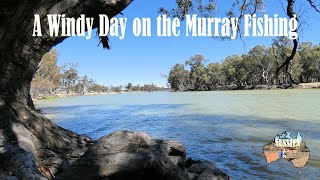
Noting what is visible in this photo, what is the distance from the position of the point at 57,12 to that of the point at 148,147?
10.7 ft

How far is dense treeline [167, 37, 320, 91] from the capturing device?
88.6 metres

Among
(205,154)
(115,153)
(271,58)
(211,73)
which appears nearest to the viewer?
(115,153)

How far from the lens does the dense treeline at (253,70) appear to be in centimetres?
8856

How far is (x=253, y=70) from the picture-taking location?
102 meters

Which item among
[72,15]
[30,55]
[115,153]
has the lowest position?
[115,153]

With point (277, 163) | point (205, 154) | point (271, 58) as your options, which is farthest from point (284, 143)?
point (271, 58)

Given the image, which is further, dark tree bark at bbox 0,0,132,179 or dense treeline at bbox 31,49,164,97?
dense treeline at bbox 31,49,164,97

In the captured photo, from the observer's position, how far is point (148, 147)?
4449 millimetres

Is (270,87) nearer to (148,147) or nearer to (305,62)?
(305,62)

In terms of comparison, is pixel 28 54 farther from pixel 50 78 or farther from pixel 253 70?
pixel 253 70

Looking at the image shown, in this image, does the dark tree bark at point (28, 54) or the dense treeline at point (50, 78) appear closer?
the dark tree bark at point (28, 54)

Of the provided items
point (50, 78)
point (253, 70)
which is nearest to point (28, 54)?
point (50, 78)

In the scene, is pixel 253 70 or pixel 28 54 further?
pixel 253 70

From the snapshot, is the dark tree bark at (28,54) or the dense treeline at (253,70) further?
the dense treeline at (253,70)
